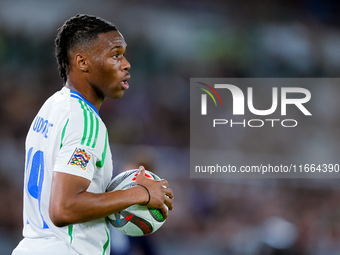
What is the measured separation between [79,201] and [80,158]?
0.52 ft

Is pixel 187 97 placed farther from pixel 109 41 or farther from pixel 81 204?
pixel 81 204

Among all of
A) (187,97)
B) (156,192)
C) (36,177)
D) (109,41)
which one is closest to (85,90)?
(109,41)

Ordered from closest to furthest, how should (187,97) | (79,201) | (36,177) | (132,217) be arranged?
1. (79,201)
2. (36,177)
3. (132,217)
4. (187,97)

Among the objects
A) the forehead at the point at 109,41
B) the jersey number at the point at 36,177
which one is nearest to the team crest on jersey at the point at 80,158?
the jersey number at the point at 36,177

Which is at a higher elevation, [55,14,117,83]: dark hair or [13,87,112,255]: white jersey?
[55,14,117,83]: dark hair

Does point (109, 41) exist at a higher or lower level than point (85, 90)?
higher

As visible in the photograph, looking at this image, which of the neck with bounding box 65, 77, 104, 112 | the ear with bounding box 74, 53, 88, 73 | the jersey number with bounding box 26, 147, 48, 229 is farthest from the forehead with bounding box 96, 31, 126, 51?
the jersey number with bounding box 26, 147, 48, 229

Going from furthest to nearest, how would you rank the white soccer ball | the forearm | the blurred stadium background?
the blurred stadium background
the white soccer ball
the forearm

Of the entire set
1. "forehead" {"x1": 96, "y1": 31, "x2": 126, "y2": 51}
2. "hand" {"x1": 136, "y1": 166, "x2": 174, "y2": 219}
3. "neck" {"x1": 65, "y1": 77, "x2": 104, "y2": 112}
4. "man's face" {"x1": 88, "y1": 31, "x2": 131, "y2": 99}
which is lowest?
"hand" {"x1": 136, "y1": 166, "x2": 174, "y2": 219}

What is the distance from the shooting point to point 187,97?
5.43 m

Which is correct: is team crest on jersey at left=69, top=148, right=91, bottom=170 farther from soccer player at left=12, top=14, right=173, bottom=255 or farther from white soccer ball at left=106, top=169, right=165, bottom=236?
white soccer ball at left=106, top=169, right=165, bottom=236

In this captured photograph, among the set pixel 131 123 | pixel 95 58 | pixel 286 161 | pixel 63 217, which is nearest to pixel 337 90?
pixel 286 161

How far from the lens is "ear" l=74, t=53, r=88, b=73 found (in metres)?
1.80

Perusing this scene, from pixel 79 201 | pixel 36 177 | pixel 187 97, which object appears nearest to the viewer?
pixel 79 201
